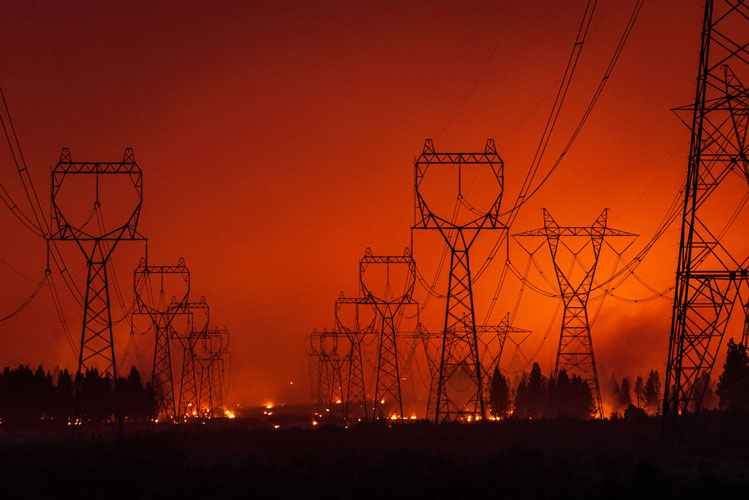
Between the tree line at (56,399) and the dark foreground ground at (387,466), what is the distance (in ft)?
201

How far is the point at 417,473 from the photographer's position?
37.0m

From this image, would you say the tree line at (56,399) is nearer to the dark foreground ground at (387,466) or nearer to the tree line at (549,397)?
the tree line at (549,397)

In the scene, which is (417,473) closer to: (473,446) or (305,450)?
(305,450)

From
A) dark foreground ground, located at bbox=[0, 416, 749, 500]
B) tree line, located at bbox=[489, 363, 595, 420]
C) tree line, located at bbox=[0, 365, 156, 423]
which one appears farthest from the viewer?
tree line, located at bbox=[489, 363, 595, 420]

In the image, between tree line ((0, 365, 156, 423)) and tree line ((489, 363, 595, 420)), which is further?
tree line ((489, 363, 595, 420))

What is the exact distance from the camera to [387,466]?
127ft

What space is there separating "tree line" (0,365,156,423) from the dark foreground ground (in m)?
61.2

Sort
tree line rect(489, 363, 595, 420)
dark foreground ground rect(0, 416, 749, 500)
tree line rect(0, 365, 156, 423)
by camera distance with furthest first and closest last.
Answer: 1. tree line rect(489, 363, 595, 420)
2. tree line rect(0, 365, 156, 423)
3. dark foreground ground rect(0, 416, 749, 500)

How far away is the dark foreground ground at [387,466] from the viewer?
3369 cm

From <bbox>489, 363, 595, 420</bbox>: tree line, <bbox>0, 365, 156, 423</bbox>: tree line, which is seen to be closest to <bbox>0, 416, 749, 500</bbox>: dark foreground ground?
<bbox>0, 365, 156, 423</bbox>: tree line

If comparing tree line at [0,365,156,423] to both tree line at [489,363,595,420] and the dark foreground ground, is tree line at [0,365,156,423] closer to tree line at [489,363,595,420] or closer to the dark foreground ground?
tree line at [489,363,595,420]

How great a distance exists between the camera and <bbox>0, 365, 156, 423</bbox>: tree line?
112000 millimetres

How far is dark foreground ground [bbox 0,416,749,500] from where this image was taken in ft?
111

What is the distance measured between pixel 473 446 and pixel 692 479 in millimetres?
14407
